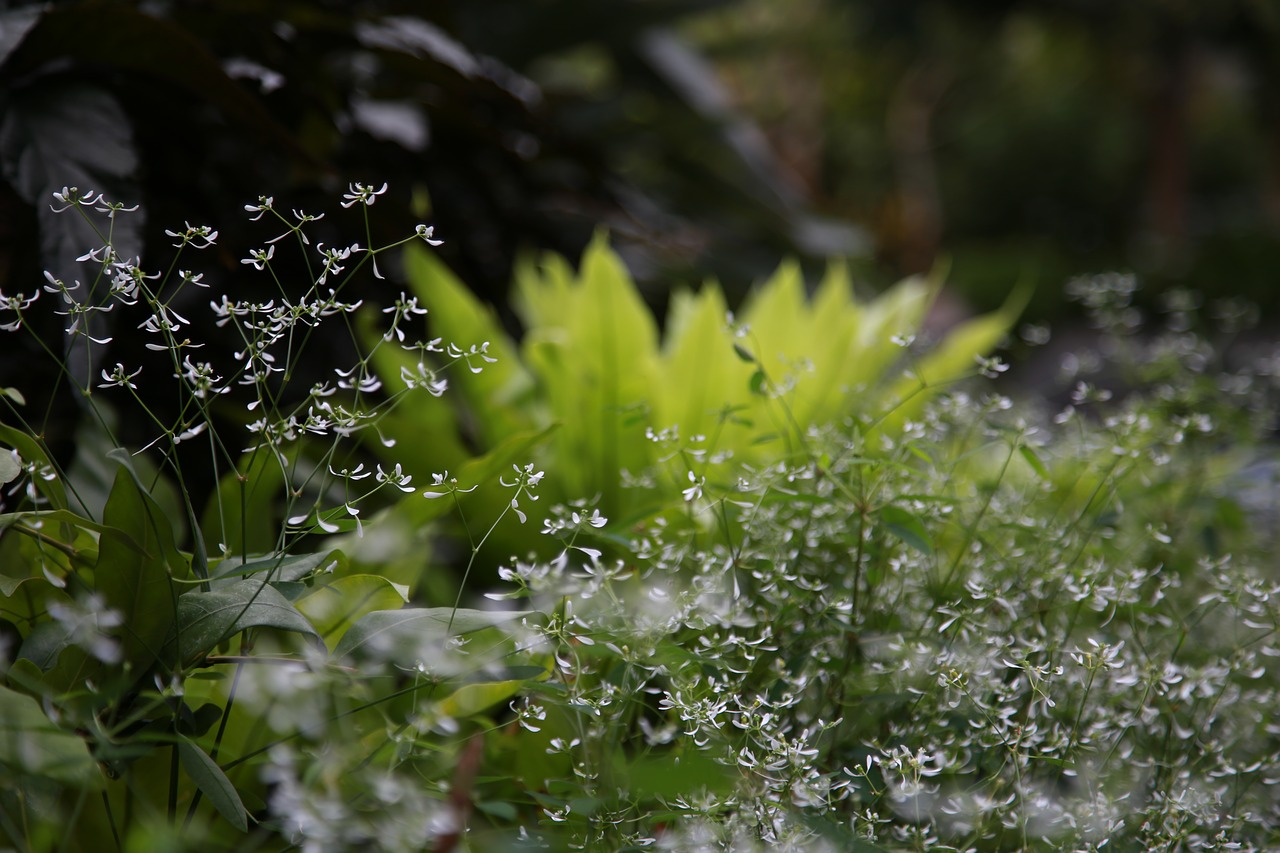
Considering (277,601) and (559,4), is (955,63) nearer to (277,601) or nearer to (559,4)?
(559,4)

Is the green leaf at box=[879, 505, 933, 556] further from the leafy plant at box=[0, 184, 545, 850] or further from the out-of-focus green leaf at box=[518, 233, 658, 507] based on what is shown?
the out-of-focus green leaf at box=[518, 233, 658, 507]

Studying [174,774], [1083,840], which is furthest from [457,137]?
[1083,840]

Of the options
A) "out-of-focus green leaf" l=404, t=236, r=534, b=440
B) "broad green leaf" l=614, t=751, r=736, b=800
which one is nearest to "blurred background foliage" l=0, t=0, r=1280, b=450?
"out-of-focus green leaf" l=404, t=236, r=534, b=440

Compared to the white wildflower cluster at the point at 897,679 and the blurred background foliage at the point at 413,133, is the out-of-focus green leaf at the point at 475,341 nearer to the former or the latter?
the blurred background foliage at the point at 413,133

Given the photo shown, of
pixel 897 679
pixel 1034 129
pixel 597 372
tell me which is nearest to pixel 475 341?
pixel 597 372

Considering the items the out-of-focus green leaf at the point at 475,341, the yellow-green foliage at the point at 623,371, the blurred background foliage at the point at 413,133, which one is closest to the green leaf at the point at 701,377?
the yellow-green foliage at the point at 623,371

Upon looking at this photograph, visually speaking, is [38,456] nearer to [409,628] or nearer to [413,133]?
[409,628]
